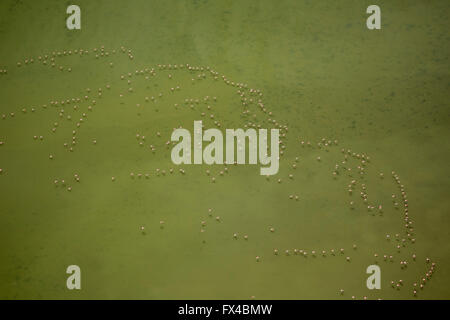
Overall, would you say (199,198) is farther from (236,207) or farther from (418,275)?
(418,275)
